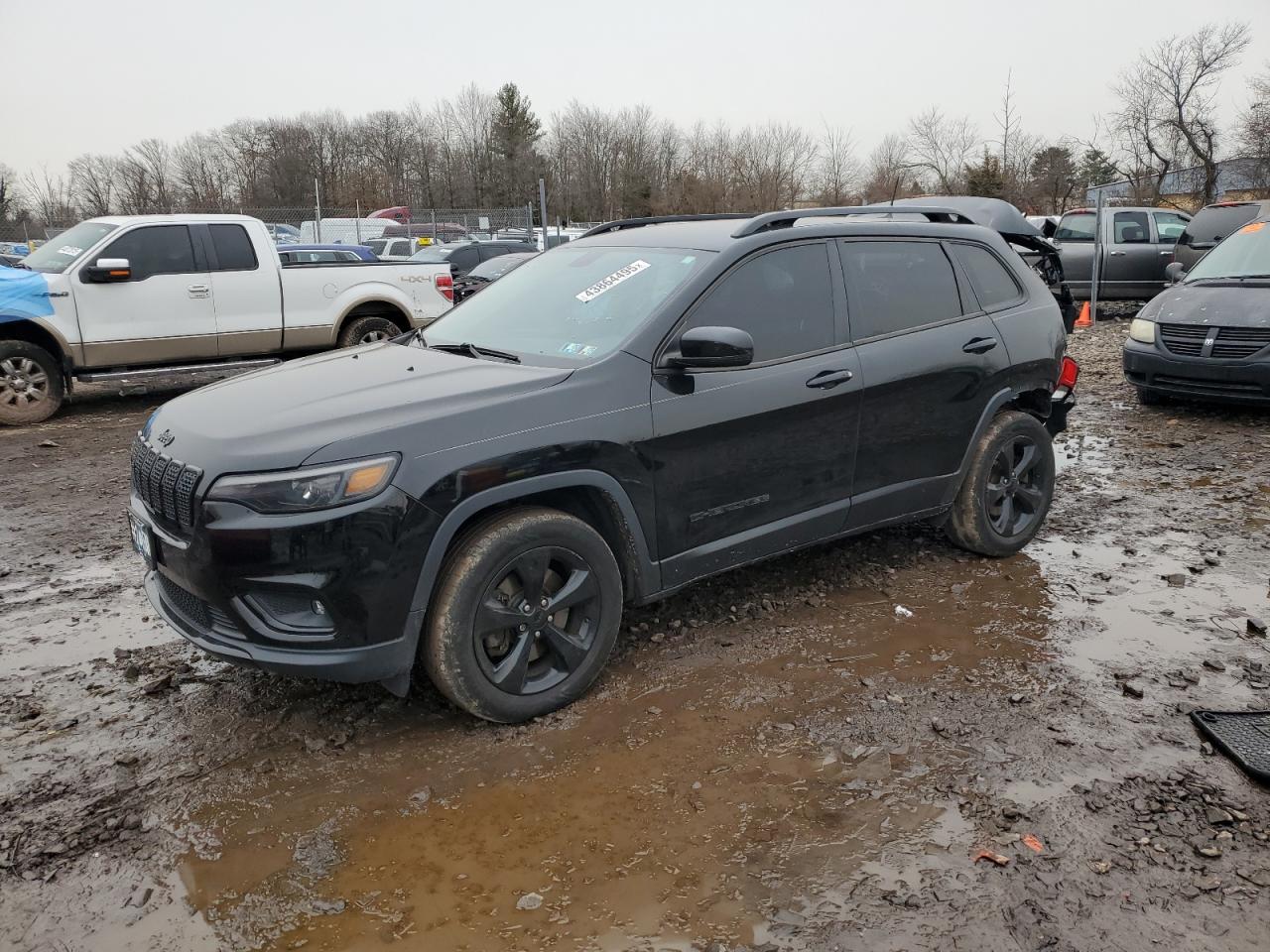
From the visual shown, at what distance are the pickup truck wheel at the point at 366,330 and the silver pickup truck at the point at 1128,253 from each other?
1107 cm

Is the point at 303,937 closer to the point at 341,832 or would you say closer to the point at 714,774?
the point at 341,832

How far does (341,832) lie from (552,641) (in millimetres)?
953

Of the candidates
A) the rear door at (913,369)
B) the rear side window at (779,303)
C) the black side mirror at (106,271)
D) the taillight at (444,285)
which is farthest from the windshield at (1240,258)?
the black side mirror at (106,271)

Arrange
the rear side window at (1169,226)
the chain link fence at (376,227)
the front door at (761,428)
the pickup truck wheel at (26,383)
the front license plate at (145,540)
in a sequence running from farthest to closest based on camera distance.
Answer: the chain link fence at (376,227) < the rear side window at (1169,226) < the pickup truck wheel at (26,383) < the front door at (761,428) < the front license plate at (145,540)

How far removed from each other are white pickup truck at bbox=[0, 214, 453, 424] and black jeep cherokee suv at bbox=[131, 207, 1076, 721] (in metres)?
6.00

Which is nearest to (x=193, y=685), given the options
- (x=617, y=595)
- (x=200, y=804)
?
(x=200, y=804)

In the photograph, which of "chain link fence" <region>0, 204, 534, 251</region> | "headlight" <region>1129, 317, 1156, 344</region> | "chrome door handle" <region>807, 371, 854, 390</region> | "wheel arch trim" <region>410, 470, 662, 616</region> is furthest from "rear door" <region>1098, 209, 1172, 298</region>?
"chain link fence" <region>0, 204, 534, 251</region>

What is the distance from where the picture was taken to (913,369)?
4363 mm

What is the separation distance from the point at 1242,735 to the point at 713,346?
2325 millimetres

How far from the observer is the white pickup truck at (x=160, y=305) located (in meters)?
8.73

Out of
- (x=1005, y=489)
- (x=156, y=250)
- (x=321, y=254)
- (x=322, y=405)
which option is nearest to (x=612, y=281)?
(x=322, y=405)

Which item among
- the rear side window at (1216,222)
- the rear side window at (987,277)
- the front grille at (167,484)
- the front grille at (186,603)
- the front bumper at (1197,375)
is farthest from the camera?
the rear side window at (1216,222)

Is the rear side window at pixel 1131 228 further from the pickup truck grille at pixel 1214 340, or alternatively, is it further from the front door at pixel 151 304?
the front door at pixel 151 304

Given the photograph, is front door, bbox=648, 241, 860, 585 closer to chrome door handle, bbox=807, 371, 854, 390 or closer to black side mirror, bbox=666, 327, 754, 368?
chrome door handle, bbox=807, 371, 854, 390
